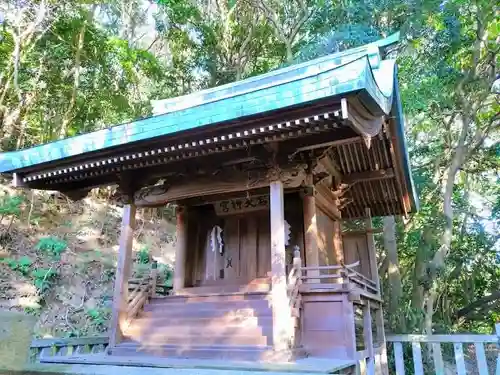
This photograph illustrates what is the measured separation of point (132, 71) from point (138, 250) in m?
Result: 6.69

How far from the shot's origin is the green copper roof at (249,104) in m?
4.21

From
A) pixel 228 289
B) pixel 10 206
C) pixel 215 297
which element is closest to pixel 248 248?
pixel 228 289

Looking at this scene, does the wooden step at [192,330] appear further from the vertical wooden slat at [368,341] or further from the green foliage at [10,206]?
the green foliage at [10,206]

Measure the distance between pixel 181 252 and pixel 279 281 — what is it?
3.31 m

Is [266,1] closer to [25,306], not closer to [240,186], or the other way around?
[240,186]

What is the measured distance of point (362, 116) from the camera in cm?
454

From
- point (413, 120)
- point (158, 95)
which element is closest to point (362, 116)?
point (413, 120)

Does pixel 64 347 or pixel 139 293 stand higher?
pixel 139 293

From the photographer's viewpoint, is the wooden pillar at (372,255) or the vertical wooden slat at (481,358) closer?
the vertical wooden slat at (481,358)

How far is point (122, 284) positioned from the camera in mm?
6723

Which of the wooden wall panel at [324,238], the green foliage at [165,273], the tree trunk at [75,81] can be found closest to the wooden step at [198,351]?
the wooden wall panel at [324,238]

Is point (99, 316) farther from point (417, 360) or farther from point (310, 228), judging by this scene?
point (417, 360)

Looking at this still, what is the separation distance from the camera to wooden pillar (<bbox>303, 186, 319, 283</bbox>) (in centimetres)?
670

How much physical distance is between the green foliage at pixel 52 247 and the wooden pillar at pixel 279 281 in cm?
829
